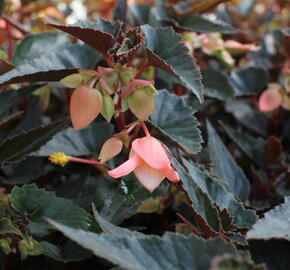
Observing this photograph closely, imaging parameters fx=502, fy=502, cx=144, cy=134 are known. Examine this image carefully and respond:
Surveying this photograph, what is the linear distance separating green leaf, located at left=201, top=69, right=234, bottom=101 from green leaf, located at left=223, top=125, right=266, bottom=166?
7cm

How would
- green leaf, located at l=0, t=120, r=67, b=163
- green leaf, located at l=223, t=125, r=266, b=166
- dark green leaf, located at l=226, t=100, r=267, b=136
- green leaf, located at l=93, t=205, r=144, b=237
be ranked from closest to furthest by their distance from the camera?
green leaf, located at l=93, t=205, r=144, b=237
green leaf, located at l=0, t=120, r=67, b=163
green leaf, located at l=223, t=125, r=266, b=166
dark green leaf, located at l=226, t=100, r=267, b=136

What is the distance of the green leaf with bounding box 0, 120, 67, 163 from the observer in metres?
0.79

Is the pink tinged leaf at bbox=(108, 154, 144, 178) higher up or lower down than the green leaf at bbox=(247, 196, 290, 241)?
higher up

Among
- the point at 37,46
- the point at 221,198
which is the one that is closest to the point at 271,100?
the point at 221,198

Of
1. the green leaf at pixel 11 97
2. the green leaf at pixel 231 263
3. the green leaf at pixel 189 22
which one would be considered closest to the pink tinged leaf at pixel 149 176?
the green leaf at pixel 231 263

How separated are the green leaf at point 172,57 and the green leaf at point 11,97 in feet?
0.80

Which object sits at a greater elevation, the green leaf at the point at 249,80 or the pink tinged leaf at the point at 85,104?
the pink tinged leaf at the point at 85,104

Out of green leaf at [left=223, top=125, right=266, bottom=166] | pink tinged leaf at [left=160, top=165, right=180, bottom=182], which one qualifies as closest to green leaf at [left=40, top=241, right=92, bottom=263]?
pink tinged leaf at [left=160, top=165, right=180, bottom=182]

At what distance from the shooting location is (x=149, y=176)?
0.63m

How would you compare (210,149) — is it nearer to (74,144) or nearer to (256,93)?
(74,144)

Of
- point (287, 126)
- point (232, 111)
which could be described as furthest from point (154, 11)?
point (287, 126)

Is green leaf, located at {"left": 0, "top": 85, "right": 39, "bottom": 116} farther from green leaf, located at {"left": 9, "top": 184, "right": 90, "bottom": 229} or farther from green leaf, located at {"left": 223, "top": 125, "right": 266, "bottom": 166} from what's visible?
green leaf, located at {"left": 223, "top": 125, "right": 266, "bottom": 166}

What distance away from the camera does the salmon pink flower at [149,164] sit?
2.02 ft

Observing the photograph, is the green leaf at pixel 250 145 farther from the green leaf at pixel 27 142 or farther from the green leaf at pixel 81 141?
the green leaf at pixel 27 142
